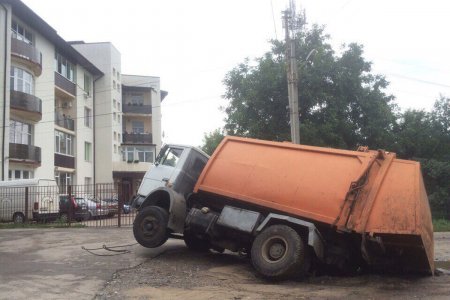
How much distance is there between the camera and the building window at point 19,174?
30703mm

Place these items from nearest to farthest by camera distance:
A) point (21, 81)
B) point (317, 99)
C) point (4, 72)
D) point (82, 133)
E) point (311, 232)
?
point (311, 232)
point (317, 99)
point (4, 72)
point (21, 81)
point (82, 133)

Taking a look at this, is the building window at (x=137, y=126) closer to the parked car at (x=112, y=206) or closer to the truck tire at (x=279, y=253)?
the parked car at (x=112, y=206)

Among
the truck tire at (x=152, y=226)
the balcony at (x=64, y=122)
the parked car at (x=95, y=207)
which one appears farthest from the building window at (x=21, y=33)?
the truck tire at (x=152, y=226)

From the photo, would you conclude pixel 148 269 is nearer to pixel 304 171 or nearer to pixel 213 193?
pixel 213 193

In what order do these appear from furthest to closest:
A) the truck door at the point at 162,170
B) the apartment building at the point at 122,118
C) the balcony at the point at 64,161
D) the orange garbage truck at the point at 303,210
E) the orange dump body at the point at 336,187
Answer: the apartment building at the point at 122,118 < the balcony at the point at 64,161 < the truck door at the point at 162,170 < the orange garbage truck at the point at 303,210 < the orange dump body at the point at 336,187

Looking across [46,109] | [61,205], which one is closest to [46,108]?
[46,109]

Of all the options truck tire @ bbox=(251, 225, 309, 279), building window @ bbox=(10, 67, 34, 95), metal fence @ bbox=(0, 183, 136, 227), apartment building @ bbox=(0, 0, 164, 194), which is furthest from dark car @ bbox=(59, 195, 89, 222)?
truck tire @ bbox=(251, 225, 309, 279)

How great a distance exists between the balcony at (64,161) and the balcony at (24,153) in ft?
20.4

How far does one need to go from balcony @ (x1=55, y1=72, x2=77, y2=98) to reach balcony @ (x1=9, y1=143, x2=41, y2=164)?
26.4 ft

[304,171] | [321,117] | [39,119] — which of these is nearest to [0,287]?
[304,171]

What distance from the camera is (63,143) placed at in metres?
41.1

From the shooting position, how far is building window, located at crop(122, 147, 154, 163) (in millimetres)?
56250

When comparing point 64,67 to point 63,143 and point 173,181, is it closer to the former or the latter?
point 63,143

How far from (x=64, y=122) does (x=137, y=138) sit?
55.7ft
